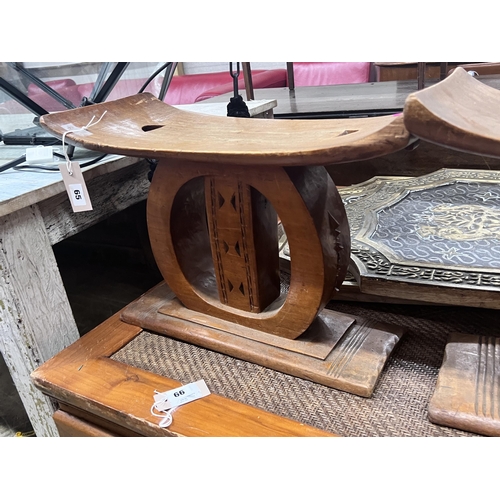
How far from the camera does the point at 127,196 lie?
94cm

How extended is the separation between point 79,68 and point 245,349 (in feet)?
2.12

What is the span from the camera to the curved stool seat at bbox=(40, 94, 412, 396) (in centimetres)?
59

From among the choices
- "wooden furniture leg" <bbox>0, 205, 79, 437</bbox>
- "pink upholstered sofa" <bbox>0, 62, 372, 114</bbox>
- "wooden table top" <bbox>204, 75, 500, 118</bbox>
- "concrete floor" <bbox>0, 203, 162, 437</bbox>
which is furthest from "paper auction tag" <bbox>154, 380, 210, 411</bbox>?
"pink upholstered sofa" <bbox>0, 62, 372, 114</bbox>

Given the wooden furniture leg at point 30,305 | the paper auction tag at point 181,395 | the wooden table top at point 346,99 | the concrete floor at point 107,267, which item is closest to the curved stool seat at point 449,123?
the paper auction tag at point 181,395

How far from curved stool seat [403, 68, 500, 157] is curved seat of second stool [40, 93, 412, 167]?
0.02 m

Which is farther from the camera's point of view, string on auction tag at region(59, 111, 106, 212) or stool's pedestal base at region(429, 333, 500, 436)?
string on auction tag at region(59, 111, 106, 212)

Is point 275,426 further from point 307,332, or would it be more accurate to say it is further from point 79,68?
point 79,68

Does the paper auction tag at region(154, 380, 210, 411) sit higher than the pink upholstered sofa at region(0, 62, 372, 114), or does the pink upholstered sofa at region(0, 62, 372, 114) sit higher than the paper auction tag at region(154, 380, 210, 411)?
the pink upholstered sofa at region(0, 62, 372, 114)

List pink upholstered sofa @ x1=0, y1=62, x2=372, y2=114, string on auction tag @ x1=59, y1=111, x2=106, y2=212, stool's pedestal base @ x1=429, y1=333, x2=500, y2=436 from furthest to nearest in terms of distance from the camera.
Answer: pink upholstered sofa @ x1=0, y1=62, x2=372, y2=114 < string on auction tag @ x1=59, y1=111, x2=106, y2=212 < stool's pedestal base @ x1=429, y1=333, x2=500, y2=436

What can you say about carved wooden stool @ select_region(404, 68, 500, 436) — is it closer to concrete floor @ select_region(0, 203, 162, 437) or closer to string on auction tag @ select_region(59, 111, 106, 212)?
string on auction tag @ select_region(59, 111, 106, 212)

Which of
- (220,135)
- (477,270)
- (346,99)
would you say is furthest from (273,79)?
(477,270)

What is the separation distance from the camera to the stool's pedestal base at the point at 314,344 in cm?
62

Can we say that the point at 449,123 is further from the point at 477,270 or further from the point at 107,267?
the point at 107,267

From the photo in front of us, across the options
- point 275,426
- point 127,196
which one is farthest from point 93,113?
point 275,426
